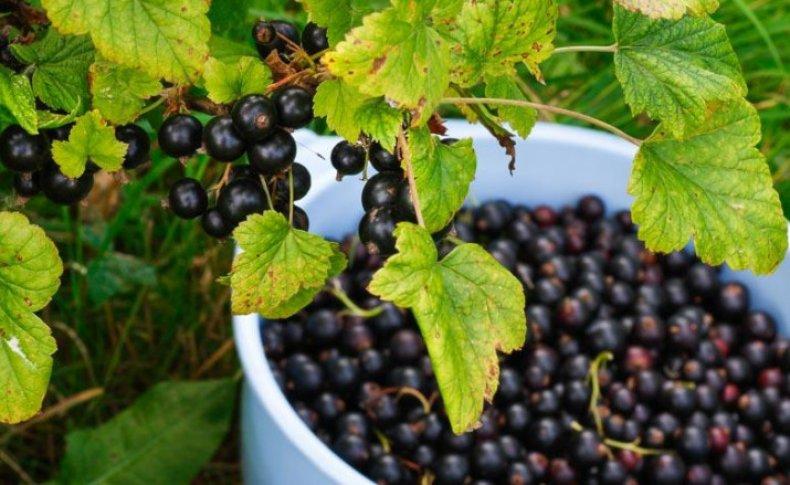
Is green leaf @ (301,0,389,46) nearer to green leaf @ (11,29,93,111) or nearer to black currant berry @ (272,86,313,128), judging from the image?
black currant berry @ (272,86,313,128)

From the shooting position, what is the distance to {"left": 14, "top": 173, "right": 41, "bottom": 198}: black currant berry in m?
0.64

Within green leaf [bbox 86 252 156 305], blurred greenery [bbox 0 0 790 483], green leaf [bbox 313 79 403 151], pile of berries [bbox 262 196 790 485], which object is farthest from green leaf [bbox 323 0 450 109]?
green leaf [bbox 86 252 156 305]

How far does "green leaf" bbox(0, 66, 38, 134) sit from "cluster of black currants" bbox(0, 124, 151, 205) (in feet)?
0.10

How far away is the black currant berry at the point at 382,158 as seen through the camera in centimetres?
61

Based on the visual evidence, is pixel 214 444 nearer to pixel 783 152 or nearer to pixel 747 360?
pixel 747 360

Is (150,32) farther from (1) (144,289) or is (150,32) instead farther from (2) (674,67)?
(1) (144,289)

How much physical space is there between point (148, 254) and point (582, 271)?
1.86 feet

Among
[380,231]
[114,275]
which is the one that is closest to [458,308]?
[380,231]

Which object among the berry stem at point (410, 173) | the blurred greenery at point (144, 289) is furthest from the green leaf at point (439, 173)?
the blurred greenery at point (144, 289)

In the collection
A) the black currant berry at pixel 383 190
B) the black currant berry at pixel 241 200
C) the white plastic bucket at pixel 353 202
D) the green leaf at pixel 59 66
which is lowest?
the white plastic bucket at pixel 353 202

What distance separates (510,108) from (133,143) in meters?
0.24

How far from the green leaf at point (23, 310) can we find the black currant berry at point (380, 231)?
17 centimetres

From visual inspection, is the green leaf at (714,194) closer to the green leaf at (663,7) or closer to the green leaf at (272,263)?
the green leaf at (663,7)

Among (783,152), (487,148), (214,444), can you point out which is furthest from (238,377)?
(783,152)
